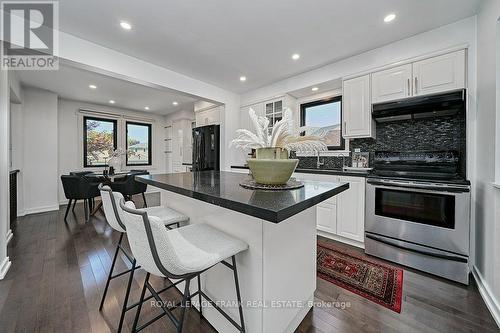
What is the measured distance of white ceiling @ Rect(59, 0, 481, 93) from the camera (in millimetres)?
1891

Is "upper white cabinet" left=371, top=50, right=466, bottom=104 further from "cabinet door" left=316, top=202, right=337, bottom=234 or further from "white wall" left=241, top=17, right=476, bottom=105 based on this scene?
"cabinet door" left=316, top=202, right=337, bottom=234

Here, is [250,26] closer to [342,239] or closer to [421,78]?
[421,78]

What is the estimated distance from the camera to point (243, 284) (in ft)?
3.84

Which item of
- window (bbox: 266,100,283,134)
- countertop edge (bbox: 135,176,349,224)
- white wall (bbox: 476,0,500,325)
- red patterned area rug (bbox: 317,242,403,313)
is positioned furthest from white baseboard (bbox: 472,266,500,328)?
window (bbox: 266,100,283,134)

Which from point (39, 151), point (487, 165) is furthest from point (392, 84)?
point (39, 151)

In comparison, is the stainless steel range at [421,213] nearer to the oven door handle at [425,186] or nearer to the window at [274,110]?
the oven door handle at [425,186]

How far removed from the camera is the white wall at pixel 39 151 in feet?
13.3

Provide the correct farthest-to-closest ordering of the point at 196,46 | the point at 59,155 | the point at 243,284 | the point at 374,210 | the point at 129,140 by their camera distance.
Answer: the point at 129,140, the point at 59,155, the point at 196,46, the point at 374,210, the point at 243,284

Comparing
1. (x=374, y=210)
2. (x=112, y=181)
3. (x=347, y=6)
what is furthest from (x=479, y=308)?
(x=112, y=181)

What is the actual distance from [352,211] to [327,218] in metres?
0.37

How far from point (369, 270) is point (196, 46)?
10.7ft

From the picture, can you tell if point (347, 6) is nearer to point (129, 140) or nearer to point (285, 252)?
point (285, 252)

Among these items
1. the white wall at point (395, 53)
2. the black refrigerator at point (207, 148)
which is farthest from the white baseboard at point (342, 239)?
the black refrigerator at point (207, 148)

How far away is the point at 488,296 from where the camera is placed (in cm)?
155
